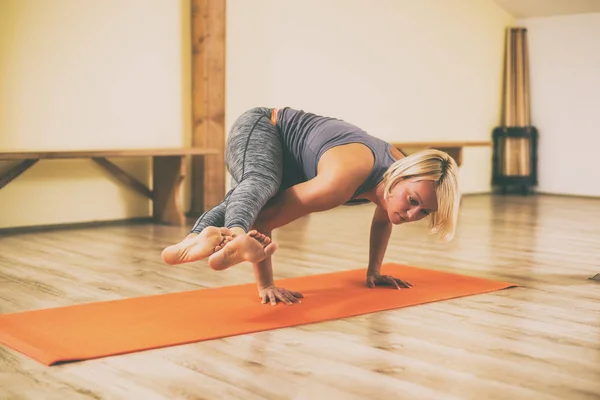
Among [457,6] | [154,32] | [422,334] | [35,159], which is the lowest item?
[422,334]

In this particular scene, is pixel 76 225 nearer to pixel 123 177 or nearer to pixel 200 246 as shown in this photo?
pixel 123 177

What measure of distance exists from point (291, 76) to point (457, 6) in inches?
87.7

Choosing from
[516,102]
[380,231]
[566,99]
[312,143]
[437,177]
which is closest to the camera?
[437,177]

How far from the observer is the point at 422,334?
2588 mm

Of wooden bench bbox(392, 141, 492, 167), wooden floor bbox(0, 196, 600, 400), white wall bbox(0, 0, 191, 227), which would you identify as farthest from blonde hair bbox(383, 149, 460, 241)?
wooden bench bbox(392, 141, 492, 167)

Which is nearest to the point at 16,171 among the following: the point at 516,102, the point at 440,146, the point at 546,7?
the point at 440,146

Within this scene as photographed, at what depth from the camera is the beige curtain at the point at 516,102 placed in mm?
8312

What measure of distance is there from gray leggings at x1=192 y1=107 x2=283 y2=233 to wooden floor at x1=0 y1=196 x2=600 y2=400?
0.37 metres

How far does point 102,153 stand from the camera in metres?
4.97

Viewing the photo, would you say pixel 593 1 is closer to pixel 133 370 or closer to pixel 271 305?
pixel 271 305

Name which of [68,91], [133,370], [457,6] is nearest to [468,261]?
[133,370]

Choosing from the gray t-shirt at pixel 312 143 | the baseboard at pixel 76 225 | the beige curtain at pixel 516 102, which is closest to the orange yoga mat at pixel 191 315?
the gray t-shirt at pixel 312 143

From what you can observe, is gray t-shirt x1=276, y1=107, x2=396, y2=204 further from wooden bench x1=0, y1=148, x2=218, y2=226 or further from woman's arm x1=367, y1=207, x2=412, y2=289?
wooden bench x1=0, y1=148, x2=218, y2=226

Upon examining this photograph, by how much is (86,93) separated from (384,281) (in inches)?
108
